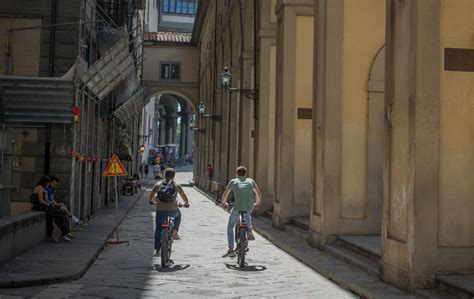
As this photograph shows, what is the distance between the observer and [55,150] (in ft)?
45.9

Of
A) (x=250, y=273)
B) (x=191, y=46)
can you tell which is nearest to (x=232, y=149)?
(x=250, y=273)

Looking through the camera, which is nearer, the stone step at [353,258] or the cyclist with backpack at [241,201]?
the stone step at [353,258]

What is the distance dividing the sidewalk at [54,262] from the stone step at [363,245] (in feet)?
13.8

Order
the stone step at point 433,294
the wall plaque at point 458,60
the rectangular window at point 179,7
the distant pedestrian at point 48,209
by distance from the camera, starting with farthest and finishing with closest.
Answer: the rectangular window at point 179,7 < the distant pedestrian at point 48,209 < the wall plaque at point 458,60 < the stone step at point 433,294

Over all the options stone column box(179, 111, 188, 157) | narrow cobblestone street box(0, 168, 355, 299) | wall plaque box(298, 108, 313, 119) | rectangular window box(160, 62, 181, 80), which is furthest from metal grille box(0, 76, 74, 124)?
stone column box(179, 111, 188, 157)

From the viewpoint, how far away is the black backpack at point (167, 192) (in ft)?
32.9

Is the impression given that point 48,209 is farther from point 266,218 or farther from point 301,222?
point 266,218

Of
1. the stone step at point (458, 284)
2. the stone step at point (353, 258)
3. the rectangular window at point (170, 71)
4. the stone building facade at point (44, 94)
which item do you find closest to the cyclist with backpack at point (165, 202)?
the stone step at point (353, 258)

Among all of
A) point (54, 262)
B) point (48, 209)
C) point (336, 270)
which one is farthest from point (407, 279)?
point (48, 209)

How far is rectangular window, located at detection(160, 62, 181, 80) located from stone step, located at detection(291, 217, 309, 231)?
35.1 meters

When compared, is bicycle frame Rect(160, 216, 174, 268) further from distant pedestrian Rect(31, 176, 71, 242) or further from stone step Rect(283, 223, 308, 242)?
stone step Rect(283, 223, 308, 242)

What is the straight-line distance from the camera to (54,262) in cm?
932

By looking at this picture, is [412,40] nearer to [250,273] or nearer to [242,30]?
[250,273]

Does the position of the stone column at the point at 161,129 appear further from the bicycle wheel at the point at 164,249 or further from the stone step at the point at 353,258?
the bicycle wheel at the point at 164,249
